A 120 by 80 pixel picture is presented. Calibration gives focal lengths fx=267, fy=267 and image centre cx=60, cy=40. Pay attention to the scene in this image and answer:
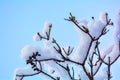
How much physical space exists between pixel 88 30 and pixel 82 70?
1.78 ft

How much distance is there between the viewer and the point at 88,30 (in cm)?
324

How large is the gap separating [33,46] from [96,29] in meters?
0.81

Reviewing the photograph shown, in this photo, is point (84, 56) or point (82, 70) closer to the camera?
point (84, 56)

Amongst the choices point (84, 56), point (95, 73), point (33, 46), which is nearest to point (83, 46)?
point (84, 56)

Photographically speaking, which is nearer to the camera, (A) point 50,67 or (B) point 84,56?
(B) point 84,56

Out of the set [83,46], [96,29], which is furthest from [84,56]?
[96,29]

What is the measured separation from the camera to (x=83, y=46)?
3305 millimetres

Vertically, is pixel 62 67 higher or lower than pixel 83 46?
lower

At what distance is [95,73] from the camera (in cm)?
328

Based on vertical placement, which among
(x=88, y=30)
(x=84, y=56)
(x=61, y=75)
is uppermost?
(x=88, y=30)

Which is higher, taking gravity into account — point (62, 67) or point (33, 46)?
point (33, 46)

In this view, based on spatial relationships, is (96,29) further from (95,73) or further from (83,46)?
(95,73)

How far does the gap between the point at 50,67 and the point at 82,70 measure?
423 mm

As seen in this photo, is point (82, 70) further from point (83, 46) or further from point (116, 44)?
point (116, 44)
